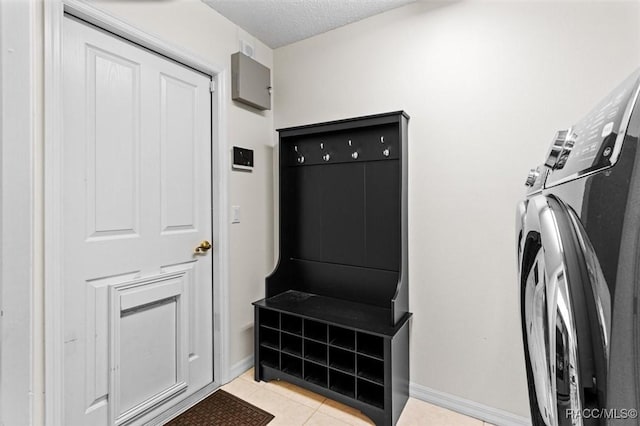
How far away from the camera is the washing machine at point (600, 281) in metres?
0.29

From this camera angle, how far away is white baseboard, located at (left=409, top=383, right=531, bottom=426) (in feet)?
5.47

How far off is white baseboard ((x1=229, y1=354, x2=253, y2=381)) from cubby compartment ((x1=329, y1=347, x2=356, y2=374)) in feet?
2.36

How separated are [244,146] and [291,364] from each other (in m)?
1.54

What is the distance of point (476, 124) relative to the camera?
1.75 metres

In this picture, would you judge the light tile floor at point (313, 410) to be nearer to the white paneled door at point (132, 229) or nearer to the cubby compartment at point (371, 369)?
the cubby compartment at point (371, 369)

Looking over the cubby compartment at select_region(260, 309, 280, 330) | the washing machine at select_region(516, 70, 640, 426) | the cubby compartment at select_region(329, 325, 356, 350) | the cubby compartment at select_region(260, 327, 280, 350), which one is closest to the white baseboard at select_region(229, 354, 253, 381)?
the cubby compartment at select_region(260, 327, 280, 350)

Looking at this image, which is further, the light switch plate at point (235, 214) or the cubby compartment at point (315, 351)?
the light switch plate at point (235, 214)

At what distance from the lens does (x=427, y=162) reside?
1.90m

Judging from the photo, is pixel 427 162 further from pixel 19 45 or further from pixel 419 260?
pixel 19 45

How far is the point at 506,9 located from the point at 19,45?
2231 mm

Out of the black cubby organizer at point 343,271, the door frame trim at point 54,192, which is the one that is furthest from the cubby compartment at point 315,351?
the door frame trim at point 54,192

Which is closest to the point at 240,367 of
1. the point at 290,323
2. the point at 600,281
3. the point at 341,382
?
the point at 290,323

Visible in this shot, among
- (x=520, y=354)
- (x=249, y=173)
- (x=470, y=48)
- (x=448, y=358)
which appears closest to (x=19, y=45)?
(x=249, y=173)

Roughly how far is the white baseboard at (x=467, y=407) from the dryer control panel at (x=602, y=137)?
1.71 meters
